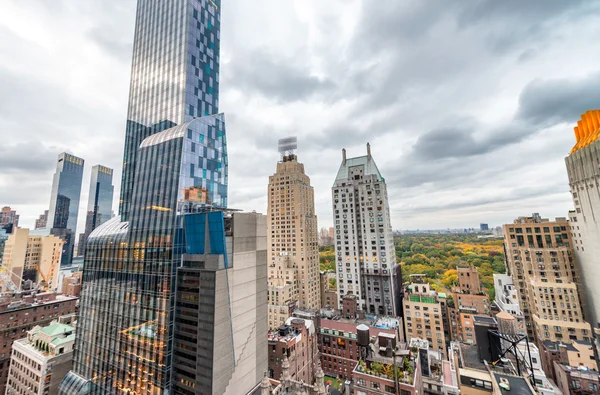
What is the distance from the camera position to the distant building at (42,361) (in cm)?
5078

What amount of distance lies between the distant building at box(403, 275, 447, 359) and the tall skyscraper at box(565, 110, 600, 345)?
3626cm

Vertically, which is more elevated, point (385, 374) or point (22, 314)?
point (22, 314)

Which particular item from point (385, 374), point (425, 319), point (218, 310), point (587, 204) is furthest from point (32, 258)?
point (587, 204)

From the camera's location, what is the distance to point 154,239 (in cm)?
3947

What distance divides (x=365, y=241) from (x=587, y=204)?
66.7 meters

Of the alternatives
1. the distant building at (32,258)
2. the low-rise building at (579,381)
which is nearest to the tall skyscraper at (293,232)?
the low-rise building at (579,381)

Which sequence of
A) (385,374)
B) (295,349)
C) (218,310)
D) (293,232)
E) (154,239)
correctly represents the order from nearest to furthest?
(218,310) < (154,239) < (385,374) < (295,349) < (293,232)

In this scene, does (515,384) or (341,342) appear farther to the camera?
(341,342)

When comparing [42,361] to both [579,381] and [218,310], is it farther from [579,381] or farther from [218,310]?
[579,381]

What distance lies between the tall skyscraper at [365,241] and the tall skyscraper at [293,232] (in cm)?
1424

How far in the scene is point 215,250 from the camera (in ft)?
115

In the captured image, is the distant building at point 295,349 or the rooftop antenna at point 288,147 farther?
the rooftop antenna at point 288,147

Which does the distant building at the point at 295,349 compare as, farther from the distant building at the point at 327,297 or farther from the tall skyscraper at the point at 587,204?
the tall skyscraper at the point at 587,204

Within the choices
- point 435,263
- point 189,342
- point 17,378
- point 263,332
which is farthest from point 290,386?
point 435,263
